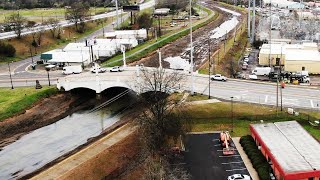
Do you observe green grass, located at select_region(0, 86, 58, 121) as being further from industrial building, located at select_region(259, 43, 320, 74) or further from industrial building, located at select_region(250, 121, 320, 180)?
industrial building, located at select_region(259, 43, 320, 74)

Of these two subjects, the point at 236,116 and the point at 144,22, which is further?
the point at 144,22

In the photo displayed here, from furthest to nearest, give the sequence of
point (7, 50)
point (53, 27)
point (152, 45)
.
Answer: point (53, 27) < point (152, 45) < point (7, 50)

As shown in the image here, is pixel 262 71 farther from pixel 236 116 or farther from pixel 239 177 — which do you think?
pixel 239 177

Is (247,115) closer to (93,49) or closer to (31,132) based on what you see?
(31,132)

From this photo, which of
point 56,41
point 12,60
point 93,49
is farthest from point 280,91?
point 56,41

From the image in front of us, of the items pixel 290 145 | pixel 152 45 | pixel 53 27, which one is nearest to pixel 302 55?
pixel 152 45

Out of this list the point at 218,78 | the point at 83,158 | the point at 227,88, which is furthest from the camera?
the point at 218,78

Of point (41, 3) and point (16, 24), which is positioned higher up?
point (41, 3)

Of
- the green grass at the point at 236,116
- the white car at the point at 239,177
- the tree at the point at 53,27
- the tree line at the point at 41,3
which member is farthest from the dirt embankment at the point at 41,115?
the tree line at the point at 41,3

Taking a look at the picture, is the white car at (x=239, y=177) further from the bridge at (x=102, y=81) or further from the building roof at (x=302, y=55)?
the building roof at (x=302, y=55)
